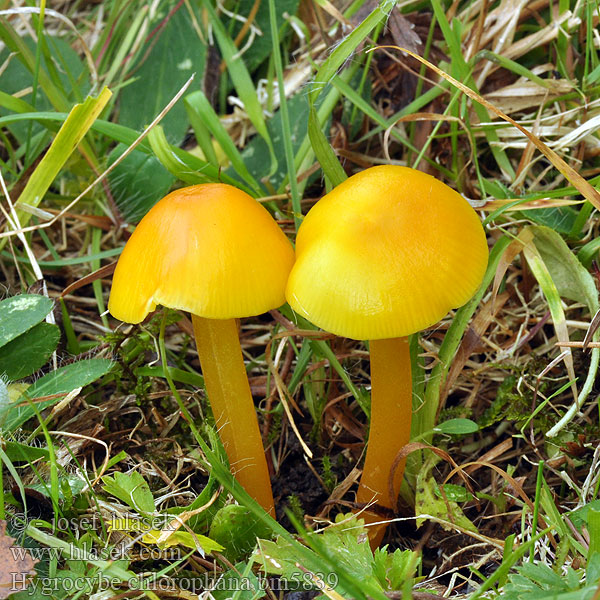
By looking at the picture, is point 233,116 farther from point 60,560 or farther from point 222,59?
point 60,560

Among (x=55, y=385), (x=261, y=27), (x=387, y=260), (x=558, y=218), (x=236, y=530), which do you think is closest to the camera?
(x=387, y=260)

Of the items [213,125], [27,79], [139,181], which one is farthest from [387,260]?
[27,79]

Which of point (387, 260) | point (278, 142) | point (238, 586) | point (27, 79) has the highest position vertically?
point (27, 79)

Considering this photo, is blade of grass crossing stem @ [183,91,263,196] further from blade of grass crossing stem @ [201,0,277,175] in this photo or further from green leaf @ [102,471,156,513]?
green leaf @ [102,471,156,513]

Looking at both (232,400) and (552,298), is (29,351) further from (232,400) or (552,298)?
(552,298)

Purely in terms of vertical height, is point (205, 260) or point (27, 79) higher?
point (27, 79)

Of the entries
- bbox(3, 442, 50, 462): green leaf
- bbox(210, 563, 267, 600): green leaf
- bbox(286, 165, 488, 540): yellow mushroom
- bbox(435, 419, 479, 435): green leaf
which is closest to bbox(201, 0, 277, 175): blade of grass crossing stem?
bbox(286, 165, 488, 540): yellow mushroom
